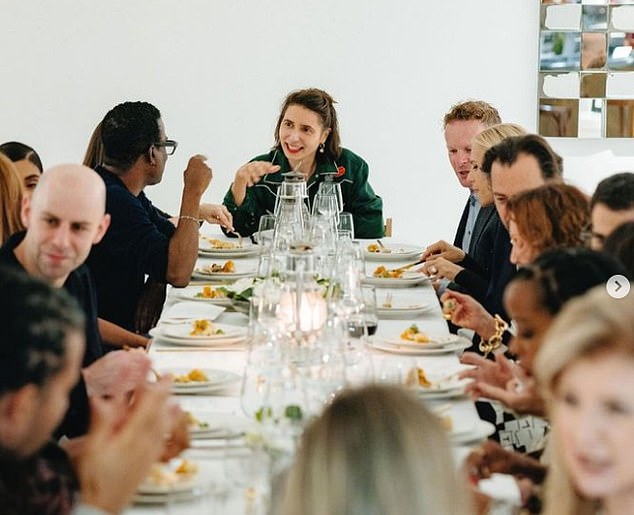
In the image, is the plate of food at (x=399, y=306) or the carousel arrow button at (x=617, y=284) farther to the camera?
the plate of food at (x=399, y=306)

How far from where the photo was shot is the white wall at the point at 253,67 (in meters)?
7.78

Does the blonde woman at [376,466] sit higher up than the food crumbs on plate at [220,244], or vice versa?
the food crumbs on plate at [220,244]

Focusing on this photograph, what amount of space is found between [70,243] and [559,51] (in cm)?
525

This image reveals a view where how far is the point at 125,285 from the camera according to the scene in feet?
15.3

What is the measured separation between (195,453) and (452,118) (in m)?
3.82

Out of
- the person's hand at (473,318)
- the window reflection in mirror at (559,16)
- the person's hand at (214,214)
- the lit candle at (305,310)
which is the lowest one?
the person's hand at (473,318)

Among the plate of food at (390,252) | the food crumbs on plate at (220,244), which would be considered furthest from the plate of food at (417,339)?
the food crumbs on plate at (220,244)

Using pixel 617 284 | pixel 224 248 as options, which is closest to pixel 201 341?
pixel 617 284

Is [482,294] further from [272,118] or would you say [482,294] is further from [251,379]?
[272,118]

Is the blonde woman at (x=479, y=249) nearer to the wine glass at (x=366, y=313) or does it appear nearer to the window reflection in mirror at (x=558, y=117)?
the wine glass at (x=366, y=313)

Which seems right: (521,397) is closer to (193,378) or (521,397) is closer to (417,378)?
(417,378)

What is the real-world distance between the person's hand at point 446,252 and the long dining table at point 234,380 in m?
Answer: 0.28

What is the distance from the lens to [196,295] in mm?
4375

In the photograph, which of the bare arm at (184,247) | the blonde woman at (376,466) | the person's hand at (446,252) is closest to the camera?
the blonde woman at (376,466)
